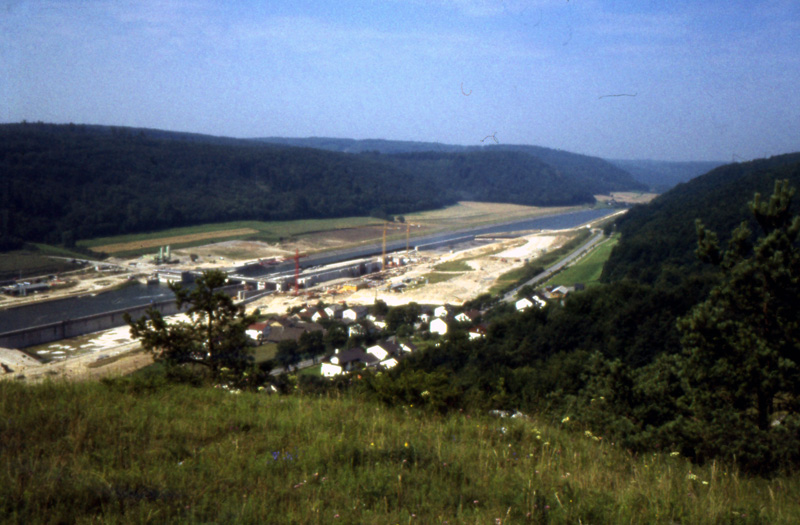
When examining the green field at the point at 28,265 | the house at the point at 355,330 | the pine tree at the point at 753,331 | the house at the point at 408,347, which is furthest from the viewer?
the green field at the point at 28,265

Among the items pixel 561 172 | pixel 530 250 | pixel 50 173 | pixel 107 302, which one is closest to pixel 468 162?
pixel 561 172

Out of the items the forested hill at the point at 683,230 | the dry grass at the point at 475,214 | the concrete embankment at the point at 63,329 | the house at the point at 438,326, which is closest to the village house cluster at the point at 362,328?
the house at the point at 438,326

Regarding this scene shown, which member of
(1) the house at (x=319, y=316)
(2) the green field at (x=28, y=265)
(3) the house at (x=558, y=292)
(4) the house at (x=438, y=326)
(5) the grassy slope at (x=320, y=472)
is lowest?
(4) the house at (x=438, y=326)

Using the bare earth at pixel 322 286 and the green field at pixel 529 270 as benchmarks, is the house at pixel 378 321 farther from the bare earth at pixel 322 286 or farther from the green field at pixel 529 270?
the green field at pixel 529 270

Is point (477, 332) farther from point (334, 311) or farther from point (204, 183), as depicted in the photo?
point (204, 183)

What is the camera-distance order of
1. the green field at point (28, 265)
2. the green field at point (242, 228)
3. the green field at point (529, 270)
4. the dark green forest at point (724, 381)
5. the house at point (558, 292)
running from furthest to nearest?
the green field at point (242, 228), the green field at point (529, 270), the green field at point (28, 265), the house at point (558, 292), the dark green forest at point (724, 381)

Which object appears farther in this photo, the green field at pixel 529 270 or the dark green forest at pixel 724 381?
the green field at pixel 529 270
